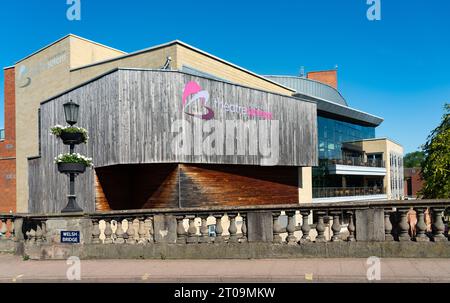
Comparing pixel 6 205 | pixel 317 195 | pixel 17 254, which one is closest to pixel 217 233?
pixel 17 254

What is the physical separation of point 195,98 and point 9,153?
1086 inches

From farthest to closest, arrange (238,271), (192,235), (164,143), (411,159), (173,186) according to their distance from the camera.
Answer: (411,159), (173,186), (164,143), (192,235), (238,271)

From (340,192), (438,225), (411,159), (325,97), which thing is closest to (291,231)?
(438,225)

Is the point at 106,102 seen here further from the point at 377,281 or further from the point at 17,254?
the point at 377,281

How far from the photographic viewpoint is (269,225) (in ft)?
26.8

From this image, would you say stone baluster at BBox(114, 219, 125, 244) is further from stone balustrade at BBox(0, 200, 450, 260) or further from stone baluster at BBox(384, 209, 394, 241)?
stone baluster at BBox(384, 209, 394, 241)

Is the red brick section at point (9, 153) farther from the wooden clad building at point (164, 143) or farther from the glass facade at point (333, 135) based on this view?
the glass facade at point (333, 135)

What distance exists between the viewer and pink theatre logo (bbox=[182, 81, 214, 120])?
1775 centimetres

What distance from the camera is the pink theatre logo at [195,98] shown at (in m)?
17.8

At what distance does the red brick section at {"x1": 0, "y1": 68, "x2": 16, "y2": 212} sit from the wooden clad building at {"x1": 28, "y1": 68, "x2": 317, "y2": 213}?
1693 cm

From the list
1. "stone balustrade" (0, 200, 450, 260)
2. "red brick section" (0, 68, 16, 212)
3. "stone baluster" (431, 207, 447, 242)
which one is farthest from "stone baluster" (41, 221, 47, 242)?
"red brick section" (0, 68, 16, 212)

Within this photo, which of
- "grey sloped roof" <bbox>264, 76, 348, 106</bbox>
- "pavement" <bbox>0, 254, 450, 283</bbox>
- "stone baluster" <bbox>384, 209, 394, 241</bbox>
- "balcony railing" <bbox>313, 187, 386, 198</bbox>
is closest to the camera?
"pavement" <bbox>0, 254, 450, 283</bbox>

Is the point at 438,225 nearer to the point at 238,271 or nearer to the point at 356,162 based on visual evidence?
the point at 238,271

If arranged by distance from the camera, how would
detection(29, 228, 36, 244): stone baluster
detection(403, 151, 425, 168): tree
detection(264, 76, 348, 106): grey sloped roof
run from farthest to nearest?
detection(403, 151, 425, 168): tree < detection(264, 76, 348, 106): grey sloped roof < detection(29, 228, 36, 244): stone baluster
